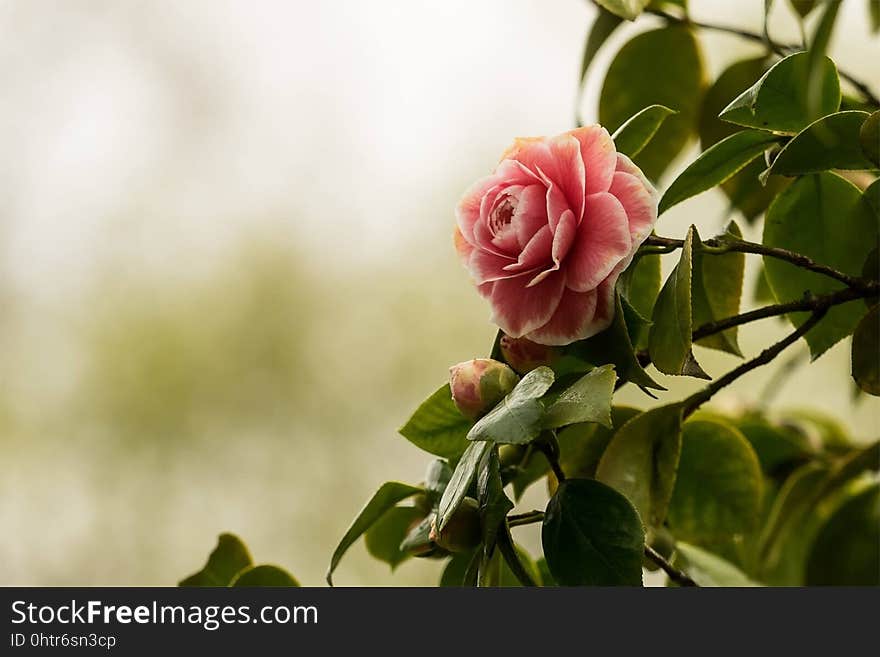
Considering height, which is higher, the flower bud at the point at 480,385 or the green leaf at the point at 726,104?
the green leaf at the point at 726,104

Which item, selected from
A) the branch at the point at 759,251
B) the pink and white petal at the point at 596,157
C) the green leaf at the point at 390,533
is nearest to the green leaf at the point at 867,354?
the branch at the point at 759,251

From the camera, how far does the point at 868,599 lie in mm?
365

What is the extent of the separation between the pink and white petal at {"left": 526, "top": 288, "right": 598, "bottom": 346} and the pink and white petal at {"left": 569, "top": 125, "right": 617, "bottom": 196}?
0.13ft

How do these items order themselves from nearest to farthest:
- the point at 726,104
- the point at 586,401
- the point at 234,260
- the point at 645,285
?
the point at 586,401 < the point at 645,285 < the point at 726,104 < the point at 234,260

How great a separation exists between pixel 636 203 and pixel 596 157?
0.02 m

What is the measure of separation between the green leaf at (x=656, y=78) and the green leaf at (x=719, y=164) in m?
0.14

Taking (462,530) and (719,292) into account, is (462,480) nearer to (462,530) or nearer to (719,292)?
(462,530)

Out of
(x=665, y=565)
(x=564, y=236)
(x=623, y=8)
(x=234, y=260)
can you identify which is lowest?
(x=665, y=565)

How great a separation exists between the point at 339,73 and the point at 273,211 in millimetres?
585

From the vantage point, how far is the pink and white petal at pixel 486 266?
38cm

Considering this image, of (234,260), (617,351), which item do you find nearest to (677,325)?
(617,351)

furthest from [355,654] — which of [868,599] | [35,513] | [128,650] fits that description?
[35,513]

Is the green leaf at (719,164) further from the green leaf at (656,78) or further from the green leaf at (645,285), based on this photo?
the green leaf at (656,78)

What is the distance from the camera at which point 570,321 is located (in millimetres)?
360
